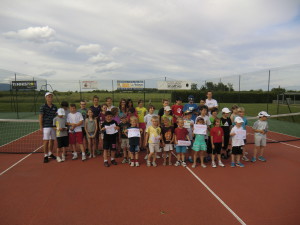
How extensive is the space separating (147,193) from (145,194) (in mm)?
58

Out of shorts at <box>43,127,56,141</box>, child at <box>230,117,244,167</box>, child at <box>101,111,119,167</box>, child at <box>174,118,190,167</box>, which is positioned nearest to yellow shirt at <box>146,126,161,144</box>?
child at <box>174,118,190,167</box>

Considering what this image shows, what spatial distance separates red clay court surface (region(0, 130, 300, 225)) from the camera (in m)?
3.39

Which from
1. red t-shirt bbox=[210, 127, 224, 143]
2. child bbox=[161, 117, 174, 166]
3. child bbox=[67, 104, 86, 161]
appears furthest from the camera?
child bbox=[67, 104, 86, 161]

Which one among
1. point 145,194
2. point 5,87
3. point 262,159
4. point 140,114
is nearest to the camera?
point 145,194

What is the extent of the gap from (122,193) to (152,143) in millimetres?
1830

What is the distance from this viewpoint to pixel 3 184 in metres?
4.62

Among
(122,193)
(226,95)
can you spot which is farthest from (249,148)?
(226,95)

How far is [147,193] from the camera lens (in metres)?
4.18

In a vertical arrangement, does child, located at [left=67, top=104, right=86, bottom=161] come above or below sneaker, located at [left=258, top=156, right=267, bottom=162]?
above

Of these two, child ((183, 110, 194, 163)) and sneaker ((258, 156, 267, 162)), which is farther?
sneaker ((258, 156, 267, 162))

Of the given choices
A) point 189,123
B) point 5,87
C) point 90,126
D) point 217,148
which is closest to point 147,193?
point 189,123

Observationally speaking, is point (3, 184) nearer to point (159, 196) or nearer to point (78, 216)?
point (78, 216)

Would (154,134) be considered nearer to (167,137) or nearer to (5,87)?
(167,137)

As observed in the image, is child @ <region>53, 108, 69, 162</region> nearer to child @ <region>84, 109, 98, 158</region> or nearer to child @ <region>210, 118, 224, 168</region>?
child @ <region>84, 109, 98, 158</region>
